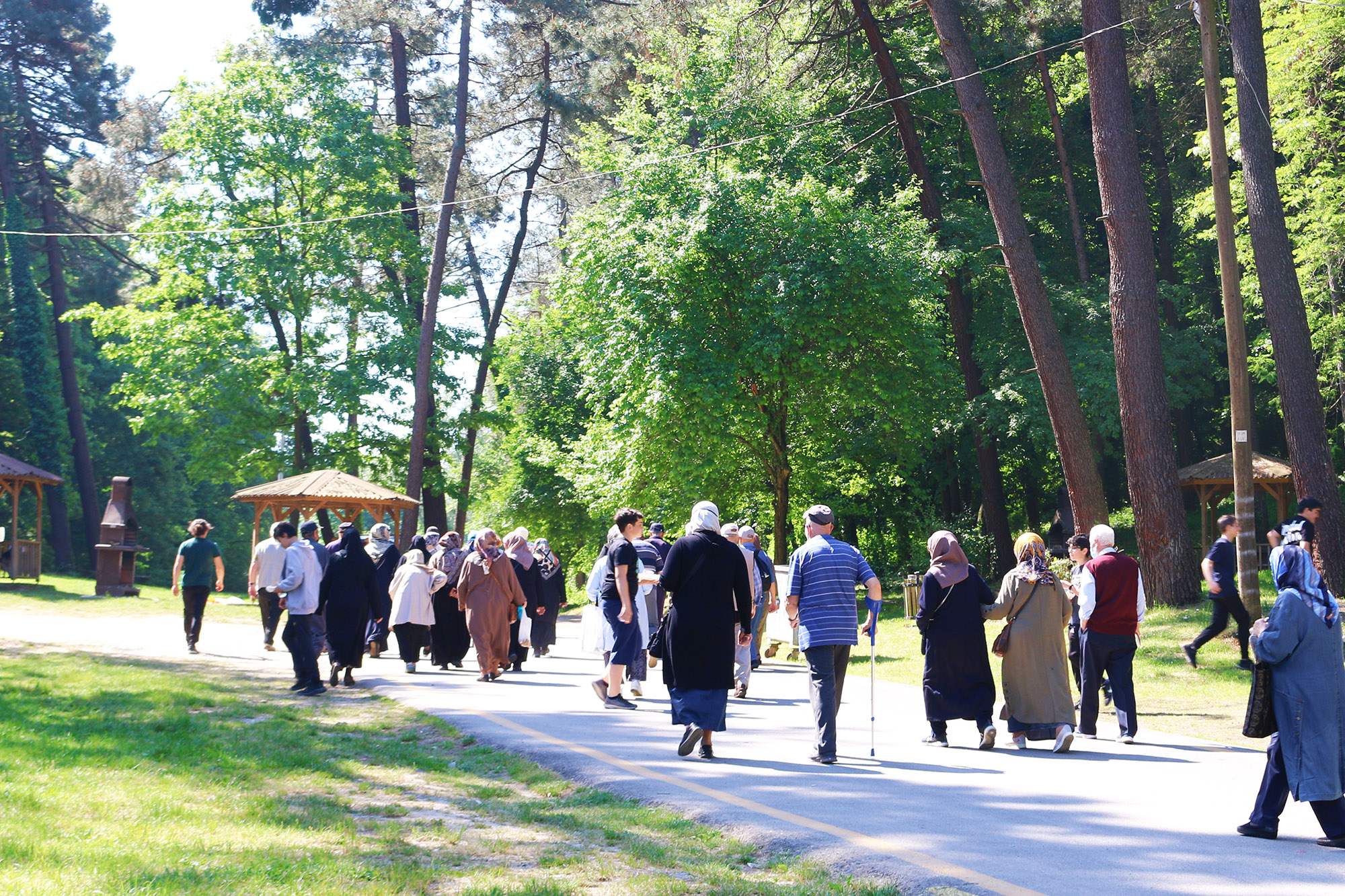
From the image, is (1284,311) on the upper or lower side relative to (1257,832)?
upper

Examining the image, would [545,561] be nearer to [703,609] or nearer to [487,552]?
[487,552]

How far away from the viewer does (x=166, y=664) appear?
15.4 meters

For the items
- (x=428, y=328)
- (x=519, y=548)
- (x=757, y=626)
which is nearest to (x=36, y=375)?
(x=428, y=328)

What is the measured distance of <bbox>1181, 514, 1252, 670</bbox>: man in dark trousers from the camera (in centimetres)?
1448

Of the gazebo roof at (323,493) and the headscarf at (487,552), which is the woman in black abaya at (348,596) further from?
the gazebo roof at (323,493)

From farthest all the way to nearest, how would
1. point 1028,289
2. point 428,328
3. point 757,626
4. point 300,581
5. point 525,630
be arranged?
point 428,328 < point 1028,289 < point 525,630 < point 757,626 < point 300,581

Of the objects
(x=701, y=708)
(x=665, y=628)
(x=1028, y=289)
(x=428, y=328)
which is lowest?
(x=701, y=708)

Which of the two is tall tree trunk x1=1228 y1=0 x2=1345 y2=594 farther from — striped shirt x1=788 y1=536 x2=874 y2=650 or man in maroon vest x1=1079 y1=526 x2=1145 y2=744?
striped shirt x1=788 y1=536 x2=874 y2=650

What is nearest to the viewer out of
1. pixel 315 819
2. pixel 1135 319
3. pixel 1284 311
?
pixel 315 819

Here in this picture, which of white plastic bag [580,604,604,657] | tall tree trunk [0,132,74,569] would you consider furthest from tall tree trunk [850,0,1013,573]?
tall tree trunk [0,132,74,569]

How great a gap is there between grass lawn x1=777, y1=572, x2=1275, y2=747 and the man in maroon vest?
112 cm

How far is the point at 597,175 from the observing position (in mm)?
36094

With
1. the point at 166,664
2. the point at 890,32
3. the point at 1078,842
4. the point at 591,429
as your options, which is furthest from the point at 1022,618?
the point at 890,32

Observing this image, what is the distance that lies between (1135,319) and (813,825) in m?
15.2
